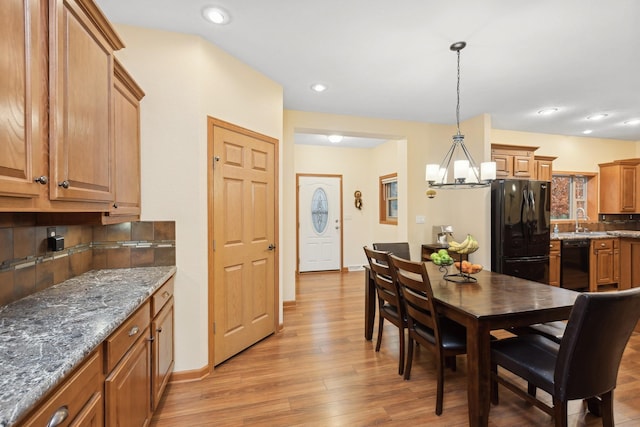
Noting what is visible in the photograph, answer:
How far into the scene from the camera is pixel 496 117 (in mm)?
4211

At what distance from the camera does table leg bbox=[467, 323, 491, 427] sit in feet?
5.26

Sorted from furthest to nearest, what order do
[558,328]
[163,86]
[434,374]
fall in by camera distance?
[434,374], [163,86], [558,328]

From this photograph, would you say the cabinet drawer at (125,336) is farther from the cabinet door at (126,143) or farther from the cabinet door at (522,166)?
the cabinet door at (522,166)

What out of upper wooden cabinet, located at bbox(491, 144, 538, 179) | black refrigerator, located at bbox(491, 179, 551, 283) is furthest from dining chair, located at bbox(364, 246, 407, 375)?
upper wooden cabinet, located at bbox(491, 144, 538, 179)

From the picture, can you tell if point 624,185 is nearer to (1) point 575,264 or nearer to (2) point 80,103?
(1) point 575,264

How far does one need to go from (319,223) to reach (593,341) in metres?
4.86

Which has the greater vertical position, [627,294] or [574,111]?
[574,111]

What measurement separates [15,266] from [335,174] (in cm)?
506

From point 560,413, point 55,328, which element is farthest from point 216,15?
point 560,413

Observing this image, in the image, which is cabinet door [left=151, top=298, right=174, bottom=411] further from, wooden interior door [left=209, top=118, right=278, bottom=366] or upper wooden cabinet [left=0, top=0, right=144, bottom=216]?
upper wooden cabinet [left=0, top=0, right=144, bottom=216]

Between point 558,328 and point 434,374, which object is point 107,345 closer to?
point 434,374

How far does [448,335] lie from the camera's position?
200 cm

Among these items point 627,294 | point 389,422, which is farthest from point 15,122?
point 627,294

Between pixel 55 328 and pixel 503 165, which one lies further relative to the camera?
pixel 503 165
